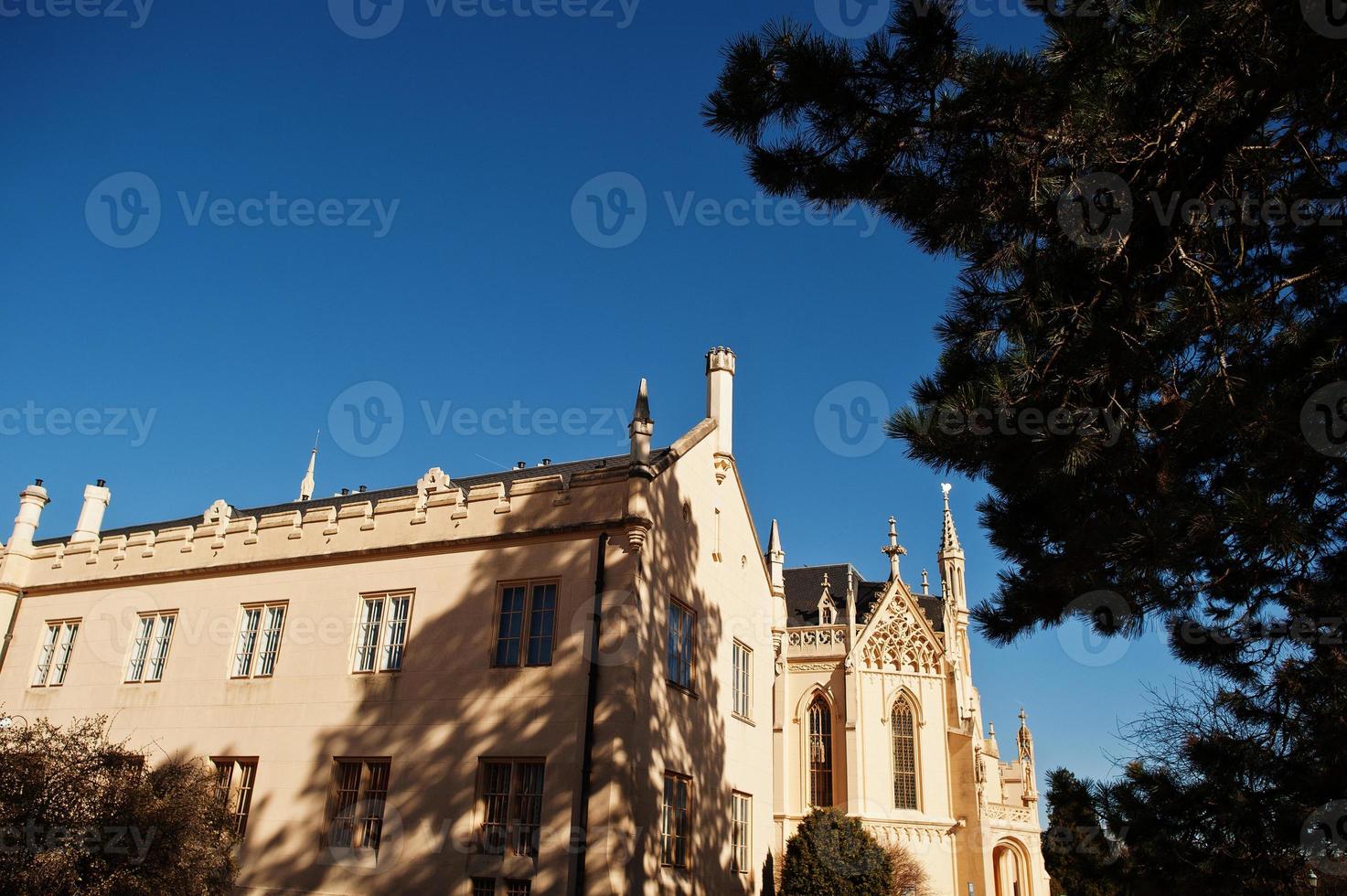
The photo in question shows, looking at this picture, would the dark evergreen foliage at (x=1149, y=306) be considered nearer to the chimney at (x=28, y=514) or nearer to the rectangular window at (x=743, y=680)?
the rectangular window at (x=743, y=680)

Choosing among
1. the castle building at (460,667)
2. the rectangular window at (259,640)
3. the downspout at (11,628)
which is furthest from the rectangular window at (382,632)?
the downspout at (11,628)

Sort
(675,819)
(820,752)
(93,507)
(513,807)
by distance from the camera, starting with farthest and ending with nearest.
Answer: (820,752)
(93,507)
(675,819)
(513,807)

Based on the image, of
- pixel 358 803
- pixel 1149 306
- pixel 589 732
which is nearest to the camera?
pixel 1149 306

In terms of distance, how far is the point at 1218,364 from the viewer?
26.8 ft

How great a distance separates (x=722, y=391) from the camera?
24484 millimetres

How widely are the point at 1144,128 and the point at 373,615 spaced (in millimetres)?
17449

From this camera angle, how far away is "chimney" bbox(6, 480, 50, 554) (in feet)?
85.2

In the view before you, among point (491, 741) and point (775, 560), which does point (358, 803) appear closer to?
point (491, 741)

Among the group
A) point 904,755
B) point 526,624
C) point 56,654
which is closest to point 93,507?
point 56,654

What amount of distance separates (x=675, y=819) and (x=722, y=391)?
10.7m

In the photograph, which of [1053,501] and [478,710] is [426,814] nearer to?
[478,710]

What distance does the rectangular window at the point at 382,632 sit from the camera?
19688 millimetres

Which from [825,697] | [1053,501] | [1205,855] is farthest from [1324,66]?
[825,697]

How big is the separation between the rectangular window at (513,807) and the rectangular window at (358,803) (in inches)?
92.6
